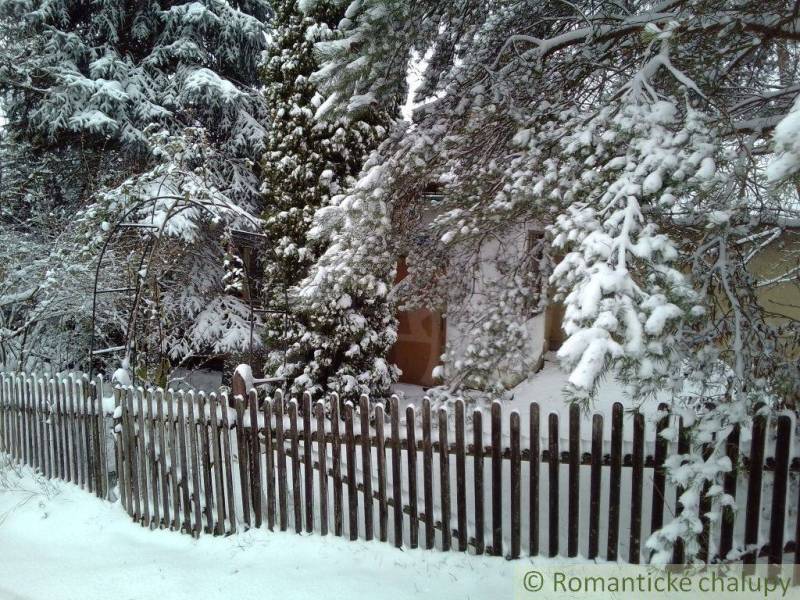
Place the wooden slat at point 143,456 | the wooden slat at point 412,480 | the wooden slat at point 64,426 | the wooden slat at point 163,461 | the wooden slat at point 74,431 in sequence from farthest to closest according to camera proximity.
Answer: the wooden slat at point 64,426
the wooden slat at point 74,431
the wooden slat at point 143,456
the wooden slat at point 163,461
the wooden slat at point 412,480

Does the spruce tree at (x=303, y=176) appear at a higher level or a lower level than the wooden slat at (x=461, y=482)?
higher

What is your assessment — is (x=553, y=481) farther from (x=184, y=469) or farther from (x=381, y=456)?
(x=184, y=469)

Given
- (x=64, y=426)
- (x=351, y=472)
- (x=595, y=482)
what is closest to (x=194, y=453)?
(x=351, y=472)

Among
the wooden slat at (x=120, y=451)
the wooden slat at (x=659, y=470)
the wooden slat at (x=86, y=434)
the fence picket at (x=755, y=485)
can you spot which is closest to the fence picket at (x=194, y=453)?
A: the wooden slat at (x=120, y=451)

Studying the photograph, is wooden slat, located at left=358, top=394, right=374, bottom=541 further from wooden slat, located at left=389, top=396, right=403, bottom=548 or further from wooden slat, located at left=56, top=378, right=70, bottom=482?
wooden slat, located at left=56, top=378, right=70, bottom=482

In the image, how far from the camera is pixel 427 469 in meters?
3.51

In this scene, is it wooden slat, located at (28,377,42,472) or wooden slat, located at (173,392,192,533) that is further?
wooden slat, located at (28,377,42,472)

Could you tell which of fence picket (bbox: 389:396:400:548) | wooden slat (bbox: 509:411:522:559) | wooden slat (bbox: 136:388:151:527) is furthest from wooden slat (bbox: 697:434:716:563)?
wooden slat (bbox: 136:388:151:527)

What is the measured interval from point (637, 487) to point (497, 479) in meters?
0.90

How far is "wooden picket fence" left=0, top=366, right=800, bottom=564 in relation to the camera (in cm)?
309

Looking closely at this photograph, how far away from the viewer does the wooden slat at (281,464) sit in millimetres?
3896

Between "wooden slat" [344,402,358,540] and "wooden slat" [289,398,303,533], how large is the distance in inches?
16.5

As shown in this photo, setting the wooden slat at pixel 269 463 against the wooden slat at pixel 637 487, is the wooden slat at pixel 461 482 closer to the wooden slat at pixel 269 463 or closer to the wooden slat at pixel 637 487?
the wooden slat at pixel 637 487

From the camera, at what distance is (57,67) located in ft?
29.8
